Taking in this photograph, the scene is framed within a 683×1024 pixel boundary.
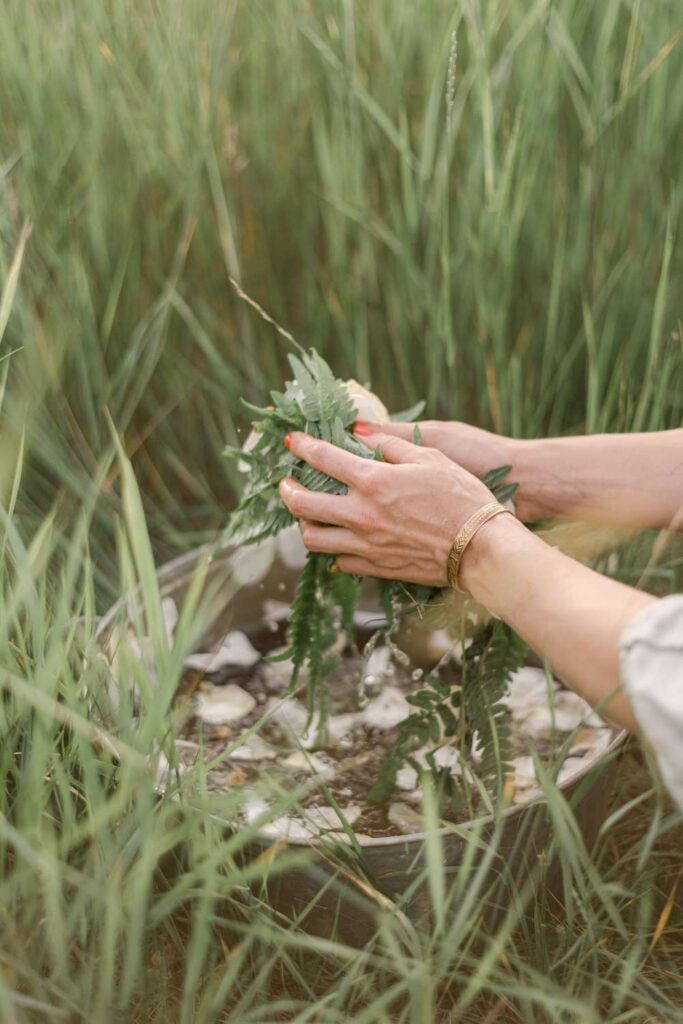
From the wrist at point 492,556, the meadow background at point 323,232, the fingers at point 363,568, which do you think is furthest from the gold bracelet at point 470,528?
the meadow background at point 323,232

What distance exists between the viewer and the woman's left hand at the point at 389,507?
0.92 metres

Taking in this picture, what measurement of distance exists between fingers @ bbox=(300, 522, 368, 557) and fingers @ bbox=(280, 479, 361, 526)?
0.02m

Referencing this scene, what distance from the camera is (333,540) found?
1.00 meters

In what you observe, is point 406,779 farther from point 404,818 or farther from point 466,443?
point 466,443

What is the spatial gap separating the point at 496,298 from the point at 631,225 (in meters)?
0.21

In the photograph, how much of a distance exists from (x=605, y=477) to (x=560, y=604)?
355 millimetres

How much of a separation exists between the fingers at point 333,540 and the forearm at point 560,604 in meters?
0.14

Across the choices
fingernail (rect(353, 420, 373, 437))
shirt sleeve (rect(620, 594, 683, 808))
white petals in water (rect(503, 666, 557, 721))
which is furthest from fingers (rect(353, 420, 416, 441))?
shirt sleeve (rect(620, 594, 683, 808))

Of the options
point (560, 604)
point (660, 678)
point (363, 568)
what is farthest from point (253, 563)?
point (660, 678)

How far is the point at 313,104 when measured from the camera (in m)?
1.35

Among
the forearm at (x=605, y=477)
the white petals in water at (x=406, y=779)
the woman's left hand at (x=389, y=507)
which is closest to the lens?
the woman's left hand at (x=389, y=507)

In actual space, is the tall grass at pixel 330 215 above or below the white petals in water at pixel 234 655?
above

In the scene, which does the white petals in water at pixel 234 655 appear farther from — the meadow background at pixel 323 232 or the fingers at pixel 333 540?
the fingers at pixel 333 540

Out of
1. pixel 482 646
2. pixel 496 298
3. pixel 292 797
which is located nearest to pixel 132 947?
pixel 292 797
